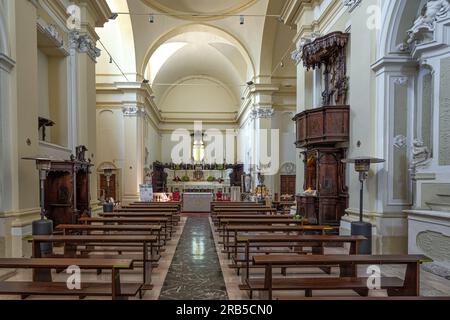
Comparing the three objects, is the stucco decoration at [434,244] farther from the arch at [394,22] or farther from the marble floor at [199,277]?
the arch at [394,22]

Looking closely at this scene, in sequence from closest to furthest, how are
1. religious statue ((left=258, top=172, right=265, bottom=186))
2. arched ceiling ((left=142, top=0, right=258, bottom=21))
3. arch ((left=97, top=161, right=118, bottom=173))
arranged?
arched ceiling ((left=142, top=0, right=258, bottom=21)), religious statue ((left=258, top=172, right=265, bottom=186)), arch ((left=97, top=161, right=118, bottom=173))

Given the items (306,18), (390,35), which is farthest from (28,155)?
(306,18)

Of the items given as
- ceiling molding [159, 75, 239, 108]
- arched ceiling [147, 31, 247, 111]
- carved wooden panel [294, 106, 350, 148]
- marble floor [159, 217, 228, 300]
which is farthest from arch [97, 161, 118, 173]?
carved wooden panel [294, 106, 350, 148]

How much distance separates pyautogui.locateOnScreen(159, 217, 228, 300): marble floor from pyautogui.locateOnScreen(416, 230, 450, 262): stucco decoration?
3.23m

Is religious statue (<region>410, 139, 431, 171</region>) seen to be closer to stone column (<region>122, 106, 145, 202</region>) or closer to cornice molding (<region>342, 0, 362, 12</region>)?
cornice molding (<region>342, 0, 362, 12</region>)

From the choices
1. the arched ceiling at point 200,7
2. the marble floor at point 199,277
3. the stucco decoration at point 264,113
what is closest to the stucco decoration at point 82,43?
the marble floor at point 199,277

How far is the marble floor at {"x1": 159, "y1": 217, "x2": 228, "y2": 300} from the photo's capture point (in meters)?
4.51

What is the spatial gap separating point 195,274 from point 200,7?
49.5 ft

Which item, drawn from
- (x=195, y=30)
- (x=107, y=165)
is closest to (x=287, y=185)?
(x=107, y=165)

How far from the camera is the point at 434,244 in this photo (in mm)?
5395

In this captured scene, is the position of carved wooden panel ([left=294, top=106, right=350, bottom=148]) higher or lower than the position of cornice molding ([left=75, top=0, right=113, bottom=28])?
lower

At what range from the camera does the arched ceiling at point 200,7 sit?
16859 mm

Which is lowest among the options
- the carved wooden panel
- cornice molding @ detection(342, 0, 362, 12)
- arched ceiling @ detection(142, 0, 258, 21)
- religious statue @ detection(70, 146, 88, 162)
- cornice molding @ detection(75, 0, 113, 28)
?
religious statue @ detection(70, 146, 88, 162)

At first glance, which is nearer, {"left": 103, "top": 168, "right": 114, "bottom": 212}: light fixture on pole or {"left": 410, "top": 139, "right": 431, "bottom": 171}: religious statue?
{"left": 410, "top": 139, "right": 431, "bottom": 171}: religious statue
